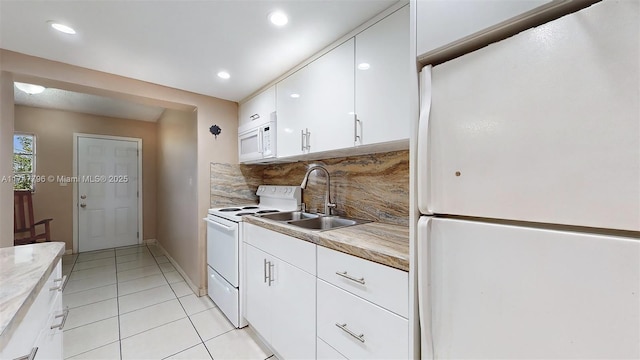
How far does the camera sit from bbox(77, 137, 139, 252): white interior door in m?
3.87

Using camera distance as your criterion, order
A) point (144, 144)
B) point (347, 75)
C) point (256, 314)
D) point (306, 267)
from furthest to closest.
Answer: point (144, 144), point (256, 314), point (347, 75), point (306, 267)

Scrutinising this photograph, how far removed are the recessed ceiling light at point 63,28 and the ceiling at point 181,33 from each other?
1.3 inches

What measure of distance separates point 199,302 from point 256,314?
101 centimetres

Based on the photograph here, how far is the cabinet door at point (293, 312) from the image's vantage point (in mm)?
1291

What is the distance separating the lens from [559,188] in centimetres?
55

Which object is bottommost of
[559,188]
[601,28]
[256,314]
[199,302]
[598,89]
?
[199,302]

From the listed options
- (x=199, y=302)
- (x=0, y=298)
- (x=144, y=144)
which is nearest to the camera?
(x=0, y=298)

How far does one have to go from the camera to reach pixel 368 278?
3.28ft

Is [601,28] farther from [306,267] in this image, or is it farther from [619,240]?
[306,267]

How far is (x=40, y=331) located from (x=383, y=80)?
5.63ft

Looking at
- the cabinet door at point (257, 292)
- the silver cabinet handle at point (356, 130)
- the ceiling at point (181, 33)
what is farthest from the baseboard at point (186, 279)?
the silver cabinet handle at point (356, 130)

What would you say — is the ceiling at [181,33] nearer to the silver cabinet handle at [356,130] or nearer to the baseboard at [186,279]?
the silver cabinet handle at [356,130]

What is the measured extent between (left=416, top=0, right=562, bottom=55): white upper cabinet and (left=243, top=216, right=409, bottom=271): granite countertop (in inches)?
30.0

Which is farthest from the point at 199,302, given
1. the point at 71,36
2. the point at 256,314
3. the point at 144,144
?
the point at 144,144
